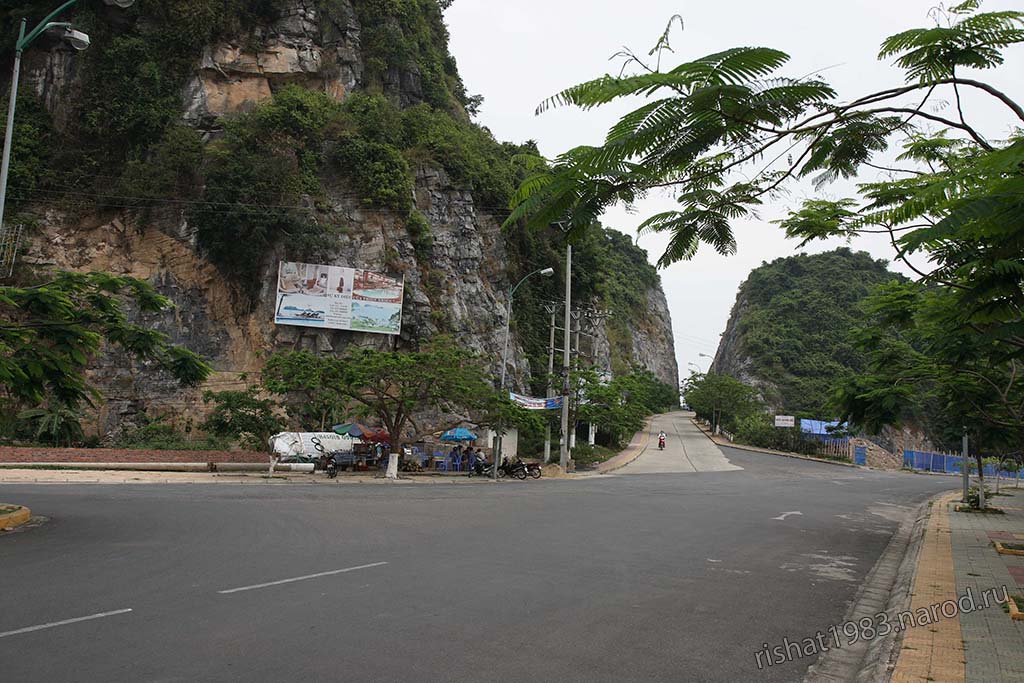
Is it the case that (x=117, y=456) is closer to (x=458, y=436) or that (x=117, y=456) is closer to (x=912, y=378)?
(x=458, y=436)

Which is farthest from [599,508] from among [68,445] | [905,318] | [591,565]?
[68,445]

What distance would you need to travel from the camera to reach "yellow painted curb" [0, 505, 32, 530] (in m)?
11.0

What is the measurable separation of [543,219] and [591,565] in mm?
6668

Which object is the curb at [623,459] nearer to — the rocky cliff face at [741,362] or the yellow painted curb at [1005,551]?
the rocky cliff face at [741,362]

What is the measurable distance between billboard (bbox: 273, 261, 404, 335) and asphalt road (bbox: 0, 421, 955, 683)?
64.4ft

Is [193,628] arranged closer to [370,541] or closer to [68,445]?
[370,541]

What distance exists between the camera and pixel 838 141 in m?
4.99

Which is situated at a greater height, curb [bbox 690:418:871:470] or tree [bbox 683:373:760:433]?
tree [bbox 683:373:760:433]

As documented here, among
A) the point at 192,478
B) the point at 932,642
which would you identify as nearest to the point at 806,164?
the point at 932,642

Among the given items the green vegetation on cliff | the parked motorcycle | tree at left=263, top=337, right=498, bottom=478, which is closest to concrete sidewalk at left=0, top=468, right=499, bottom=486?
tree at left=263, top=337, right=498, bottom=478

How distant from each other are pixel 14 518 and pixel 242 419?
18092 mm

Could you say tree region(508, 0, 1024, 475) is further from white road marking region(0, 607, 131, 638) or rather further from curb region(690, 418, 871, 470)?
curb region(690, 418, 871, 470)

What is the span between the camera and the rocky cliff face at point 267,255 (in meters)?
34.6

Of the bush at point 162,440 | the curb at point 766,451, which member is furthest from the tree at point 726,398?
the bush at point 162,440
